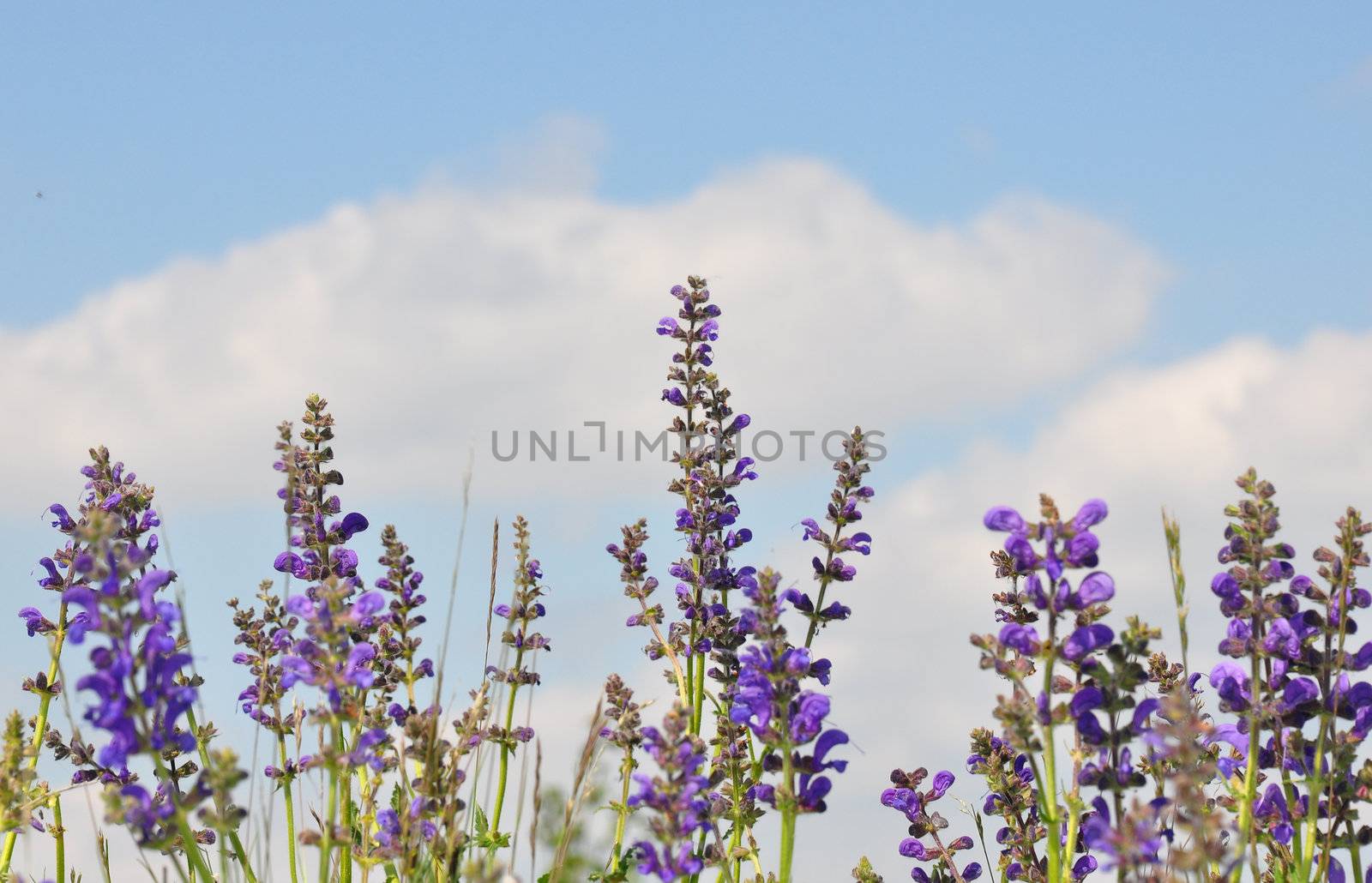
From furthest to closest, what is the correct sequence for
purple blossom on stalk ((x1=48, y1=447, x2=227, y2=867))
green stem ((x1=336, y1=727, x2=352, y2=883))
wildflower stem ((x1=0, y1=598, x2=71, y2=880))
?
wildflower stem ((x1=0, y1=598, x2=71, y2=880))
green stem ((x1=336, y1=727, x2=352, y2=883))
purple blossom on stalk ((x1=48, y1=447, x2=227, y2=867))

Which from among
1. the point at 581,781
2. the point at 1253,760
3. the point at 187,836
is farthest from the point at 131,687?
the point at 1253,760

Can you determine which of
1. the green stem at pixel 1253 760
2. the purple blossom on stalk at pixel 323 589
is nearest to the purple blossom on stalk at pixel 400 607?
Result: the purple blossom on stalk at pixel 323 589

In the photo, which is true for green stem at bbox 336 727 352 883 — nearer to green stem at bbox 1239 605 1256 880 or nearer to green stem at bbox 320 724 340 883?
green stem at bbox 320 724 340 883

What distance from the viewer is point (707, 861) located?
16.1ft

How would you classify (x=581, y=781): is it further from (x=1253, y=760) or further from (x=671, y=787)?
(x=1253, y=760)

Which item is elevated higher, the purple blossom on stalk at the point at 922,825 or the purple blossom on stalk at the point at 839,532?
the purple blossom on stalk at the point at 839,532

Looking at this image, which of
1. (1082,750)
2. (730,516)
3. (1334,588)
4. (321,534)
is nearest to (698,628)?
(730,516)

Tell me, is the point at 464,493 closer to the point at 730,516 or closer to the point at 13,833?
the point at 730,516

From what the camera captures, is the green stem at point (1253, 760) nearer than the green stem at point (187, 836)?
No

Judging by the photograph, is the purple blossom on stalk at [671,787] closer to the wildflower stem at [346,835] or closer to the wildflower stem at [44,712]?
the wildflower stem at [346,835]

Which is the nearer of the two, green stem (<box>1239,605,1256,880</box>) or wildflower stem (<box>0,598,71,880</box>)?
green stem (<box>1239,605,1256,880</box>)

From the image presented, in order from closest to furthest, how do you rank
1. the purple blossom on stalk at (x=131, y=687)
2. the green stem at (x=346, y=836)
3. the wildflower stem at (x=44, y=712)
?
the purple blossom on stalk at (x=131, y=687)
the green stem at (x=346, y=836)
the wildflower stem at (x=44, y=712)

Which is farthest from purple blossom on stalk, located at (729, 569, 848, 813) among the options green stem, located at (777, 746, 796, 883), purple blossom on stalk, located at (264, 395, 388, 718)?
purple blossom on stalk, located at (264, 395, 388, 718)

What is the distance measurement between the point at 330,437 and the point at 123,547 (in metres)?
2.13
